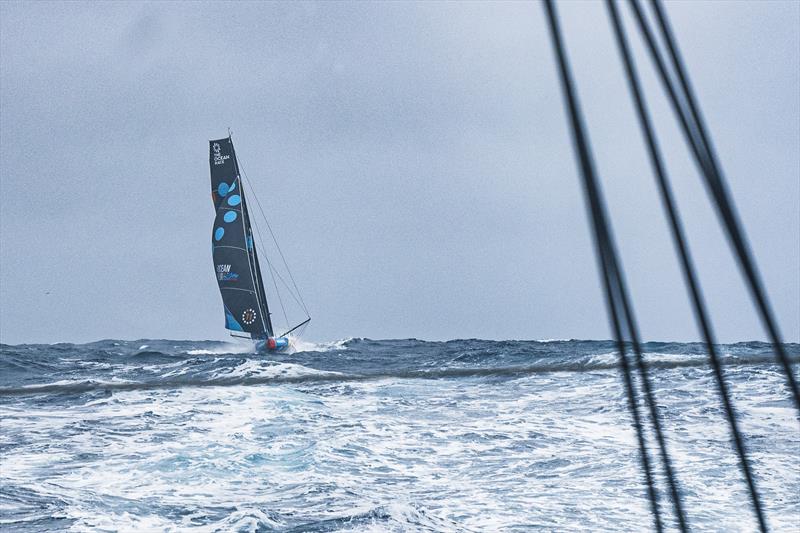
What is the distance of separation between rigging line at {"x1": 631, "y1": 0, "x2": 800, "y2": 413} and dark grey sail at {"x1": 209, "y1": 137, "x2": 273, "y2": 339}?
30666mm

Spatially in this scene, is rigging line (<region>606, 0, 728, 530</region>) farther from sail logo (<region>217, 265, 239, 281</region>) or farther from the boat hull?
the boat hull

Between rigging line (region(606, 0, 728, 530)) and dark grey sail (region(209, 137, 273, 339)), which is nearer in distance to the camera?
rigging line (region(606, 0, 728, 530))

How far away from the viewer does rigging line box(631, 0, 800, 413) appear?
1.62 metres

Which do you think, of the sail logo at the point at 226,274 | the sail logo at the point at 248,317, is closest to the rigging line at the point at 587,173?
the sail logo at the point at 226,274

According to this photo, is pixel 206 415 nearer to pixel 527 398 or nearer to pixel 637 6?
pixel 527 398

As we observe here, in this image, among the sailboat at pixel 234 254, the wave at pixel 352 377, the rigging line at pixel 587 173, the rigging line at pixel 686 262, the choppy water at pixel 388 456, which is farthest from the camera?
the sailboat at pixel 234 254

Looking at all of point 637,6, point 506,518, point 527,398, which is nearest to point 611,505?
point 506,518

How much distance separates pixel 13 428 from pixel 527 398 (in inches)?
360

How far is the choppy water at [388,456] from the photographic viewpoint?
9.71 m

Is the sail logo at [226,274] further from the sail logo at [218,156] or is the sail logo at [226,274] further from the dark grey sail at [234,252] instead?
the sail logo at [218,156]

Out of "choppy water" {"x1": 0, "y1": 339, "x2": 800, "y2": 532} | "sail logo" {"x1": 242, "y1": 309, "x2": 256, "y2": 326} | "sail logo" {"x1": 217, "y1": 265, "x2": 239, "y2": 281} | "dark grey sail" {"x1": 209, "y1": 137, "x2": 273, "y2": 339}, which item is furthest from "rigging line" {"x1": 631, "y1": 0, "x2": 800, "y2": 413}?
"sail logo" {"x1": 242, "y1": 309, "x2": 256, "y2": 326}

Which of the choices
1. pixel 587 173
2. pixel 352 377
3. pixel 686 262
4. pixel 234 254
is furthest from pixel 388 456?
pixel 234 254

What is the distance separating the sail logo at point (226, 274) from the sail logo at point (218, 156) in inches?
150

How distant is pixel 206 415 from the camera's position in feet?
51.7
